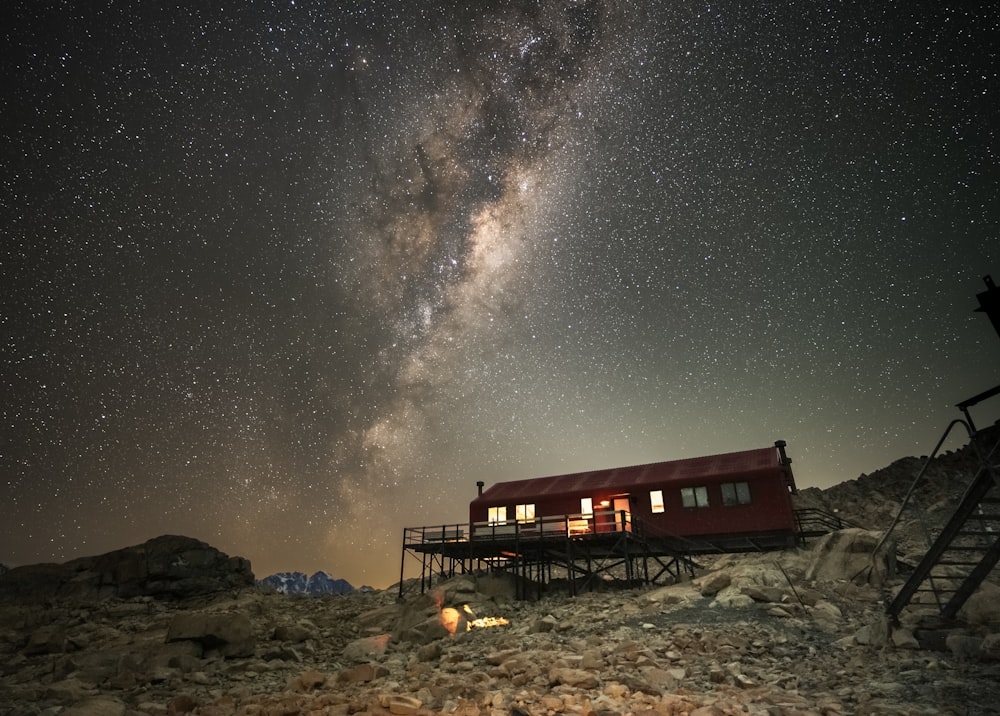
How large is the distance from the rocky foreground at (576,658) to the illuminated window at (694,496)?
5165 millimetres

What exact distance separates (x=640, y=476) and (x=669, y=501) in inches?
96.0

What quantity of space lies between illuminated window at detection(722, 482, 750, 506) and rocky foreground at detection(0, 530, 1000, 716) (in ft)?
11.8

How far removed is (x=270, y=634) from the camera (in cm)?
2094

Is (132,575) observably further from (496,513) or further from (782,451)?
(782,451)

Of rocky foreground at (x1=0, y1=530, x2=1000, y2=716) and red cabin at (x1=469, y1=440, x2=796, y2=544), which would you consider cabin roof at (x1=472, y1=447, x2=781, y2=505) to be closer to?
red cabin at (x1=469, y1=440, x2=796, y2=544)

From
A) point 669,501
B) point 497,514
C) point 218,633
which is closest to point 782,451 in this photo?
point 669,501

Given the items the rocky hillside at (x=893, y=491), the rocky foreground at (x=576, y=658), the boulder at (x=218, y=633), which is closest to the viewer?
the rocky foreground at (x=576, y=658)

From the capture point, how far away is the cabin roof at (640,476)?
1154 inches

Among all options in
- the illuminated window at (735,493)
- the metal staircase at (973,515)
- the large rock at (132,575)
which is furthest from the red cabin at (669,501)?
the large rock at (132,575)

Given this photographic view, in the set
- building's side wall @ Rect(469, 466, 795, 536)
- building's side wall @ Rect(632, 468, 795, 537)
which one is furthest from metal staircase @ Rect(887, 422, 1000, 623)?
building's side wall @ Rect(632, 468, 795, 537)

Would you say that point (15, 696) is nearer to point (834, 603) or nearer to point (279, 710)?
point (279, 710)

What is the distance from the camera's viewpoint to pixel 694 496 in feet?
97.8

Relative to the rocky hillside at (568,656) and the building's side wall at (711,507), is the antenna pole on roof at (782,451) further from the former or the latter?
the rocky hillside at (568,656)

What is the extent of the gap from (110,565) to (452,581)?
1530 inches
